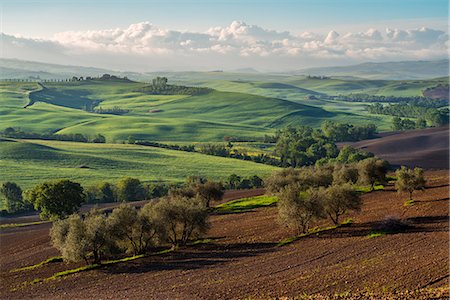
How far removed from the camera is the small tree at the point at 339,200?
72.4 m

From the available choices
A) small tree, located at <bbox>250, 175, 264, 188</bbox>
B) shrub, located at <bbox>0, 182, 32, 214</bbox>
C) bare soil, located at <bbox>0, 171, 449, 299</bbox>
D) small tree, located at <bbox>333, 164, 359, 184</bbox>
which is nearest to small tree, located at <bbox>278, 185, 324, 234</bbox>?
bare soil, located at <bbox>0, 171, 449, 299</bbox>

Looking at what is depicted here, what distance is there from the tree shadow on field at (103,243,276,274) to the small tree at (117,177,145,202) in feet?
190

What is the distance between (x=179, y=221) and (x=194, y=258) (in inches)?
347

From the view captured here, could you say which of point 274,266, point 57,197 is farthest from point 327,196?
point 57,197

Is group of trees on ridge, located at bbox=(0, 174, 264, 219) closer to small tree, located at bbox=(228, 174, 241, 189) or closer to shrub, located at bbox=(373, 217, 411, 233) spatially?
small tree, located at bbox=(228, 174, 241, 189)

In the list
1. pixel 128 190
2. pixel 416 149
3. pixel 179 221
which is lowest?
pixel 128 190

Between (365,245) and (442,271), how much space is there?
51.5ft

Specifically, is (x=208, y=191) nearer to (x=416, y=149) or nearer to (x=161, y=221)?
(x=161, y=221)

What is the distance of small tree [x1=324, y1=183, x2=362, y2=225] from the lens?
7243 centimetres

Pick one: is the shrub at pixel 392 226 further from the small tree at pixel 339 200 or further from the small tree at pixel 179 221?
the small tree at pixel 179 221

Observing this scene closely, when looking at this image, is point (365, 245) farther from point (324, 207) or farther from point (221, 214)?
point (221, 214)

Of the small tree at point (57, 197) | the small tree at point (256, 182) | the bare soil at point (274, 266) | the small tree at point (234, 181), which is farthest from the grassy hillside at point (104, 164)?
the bare soil at point (274, 266)

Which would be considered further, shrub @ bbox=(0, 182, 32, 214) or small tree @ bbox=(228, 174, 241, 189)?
small tree @ bbox=(228, 174, 241, 189)

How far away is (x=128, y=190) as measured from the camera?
124 metres
